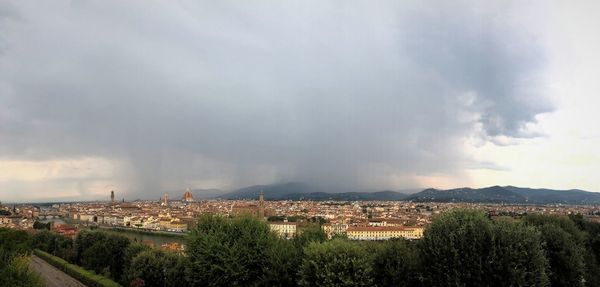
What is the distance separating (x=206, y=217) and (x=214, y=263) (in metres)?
3.25

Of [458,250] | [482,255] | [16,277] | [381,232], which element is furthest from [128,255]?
[381,232]

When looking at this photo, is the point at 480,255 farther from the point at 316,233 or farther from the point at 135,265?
the point at 135,265

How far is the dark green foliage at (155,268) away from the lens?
29047 mm

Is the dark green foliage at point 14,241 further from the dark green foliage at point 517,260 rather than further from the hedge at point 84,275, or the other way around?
the dark green foliage at point 517,260

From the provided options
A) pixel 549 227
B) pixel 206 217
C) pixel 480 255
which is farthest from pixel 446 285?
pixel 206 217

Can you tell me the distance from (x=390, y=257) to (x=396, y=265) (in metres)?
0.47

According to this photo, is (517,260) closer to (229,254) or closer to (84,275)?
(229,254)

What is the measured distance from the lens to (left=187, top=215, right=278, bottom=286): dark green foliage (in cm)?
2322

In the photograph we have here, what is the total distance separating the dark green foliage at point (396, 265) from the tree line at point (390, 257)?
0.04m

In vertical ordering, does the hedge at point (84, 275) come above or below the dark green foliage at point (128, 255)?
below

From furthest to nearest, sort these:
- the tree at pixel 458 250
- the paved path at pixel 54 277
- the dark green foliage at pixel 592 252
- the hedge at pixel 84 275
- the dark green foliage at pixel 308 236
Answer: the paved path at pixel 54 277 < the hedge at pixel 84 275 < the dark green foliage at pixel 592 252 < the dark green foliage at pixel 308 236 < the tree at pixel 458 250

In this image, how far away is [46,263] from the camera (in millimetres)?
53469

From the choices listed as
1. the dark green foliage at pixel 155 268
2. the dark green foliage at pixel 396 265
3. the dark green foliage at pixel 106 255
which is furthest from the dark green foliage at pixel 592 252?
the dark green foliage at pixel 106 255

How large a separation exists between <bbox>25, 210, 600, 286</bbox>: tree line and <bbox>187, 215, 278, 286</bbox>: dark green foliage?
0.17 ft
